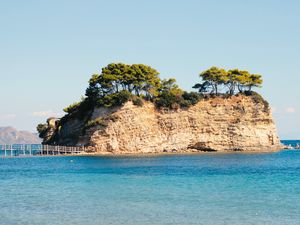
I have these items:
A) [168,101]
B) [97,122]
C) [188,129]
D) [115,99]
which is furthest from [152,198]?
[188,129]

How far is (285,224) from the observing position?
22.3 m

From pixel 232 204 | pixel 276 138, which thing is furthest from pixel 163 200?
pixel 276 138

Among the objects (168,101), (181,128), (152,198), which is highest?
(168,101)

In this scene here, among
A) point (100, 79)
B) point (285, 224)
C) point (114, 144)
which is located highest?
point (100, 79)

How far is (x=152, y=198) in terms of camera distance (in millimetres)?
29891

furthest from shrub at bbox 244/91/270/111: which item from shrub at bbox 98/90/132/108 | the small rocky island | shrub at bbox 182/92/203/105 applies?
shrub at bbox 98/90/132/108

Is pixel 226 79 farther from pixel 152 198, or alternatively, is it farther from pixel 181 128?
pixel 152 198

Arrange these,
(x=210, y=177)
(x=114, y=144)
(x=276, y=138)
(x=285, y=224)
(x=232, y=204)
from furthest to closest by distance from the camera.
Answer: (x=276, y=138) < (x=114, y=144) < (x=210, y=177) < (x=232, y=204) < (x=285, y=224)

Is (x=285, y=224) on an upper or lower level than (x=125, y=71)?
lower

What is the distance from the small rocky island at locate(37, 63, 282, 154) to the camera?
3039 inches

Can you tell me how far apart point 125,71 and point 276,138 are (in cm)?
2686

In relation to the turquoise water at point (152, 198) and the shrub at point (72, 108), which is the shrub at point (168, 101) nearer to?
the shrub at point (72, 108)

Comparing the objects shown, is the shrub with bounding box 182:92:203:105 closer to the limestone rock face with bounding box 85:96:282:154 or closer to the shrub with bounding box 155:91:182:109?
the limestone rock face with bounding box 85:96:282:154

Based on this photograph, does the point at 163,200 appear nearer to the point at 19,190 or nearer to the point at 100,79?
the point at 19,190
